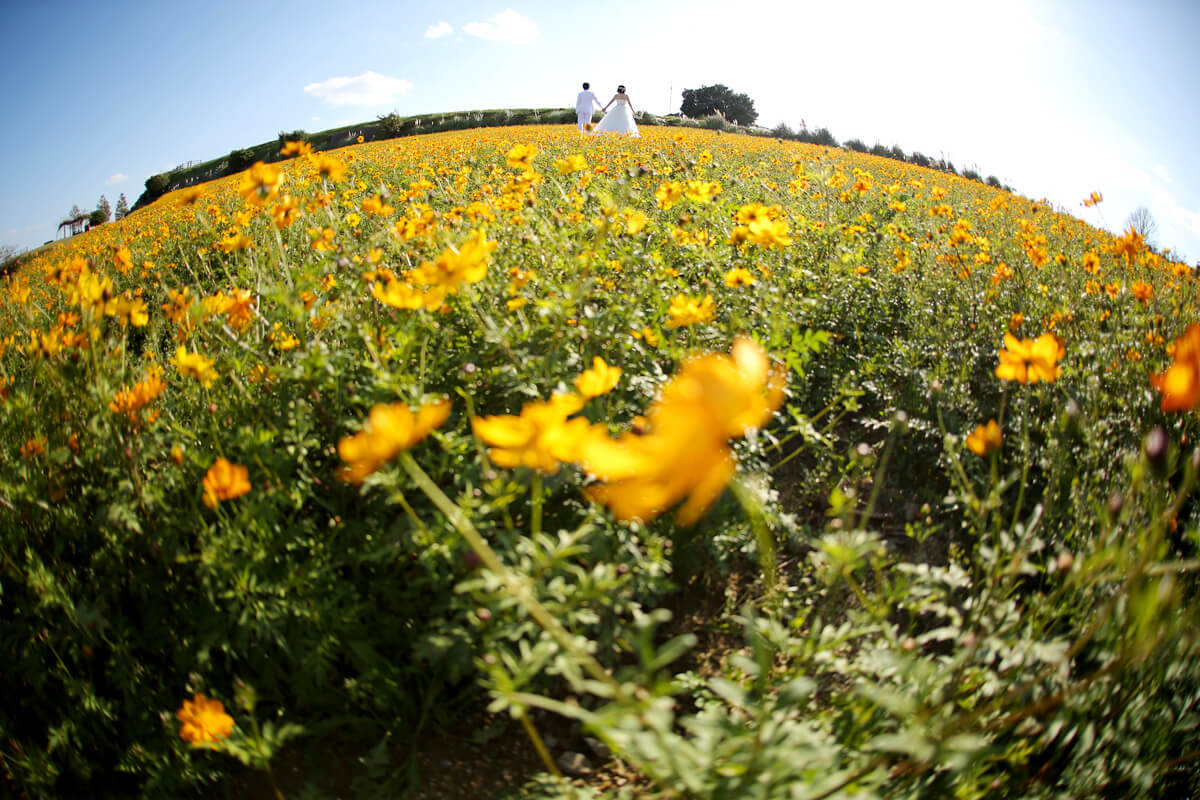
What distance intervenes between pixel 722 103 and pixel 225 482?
44.5 m

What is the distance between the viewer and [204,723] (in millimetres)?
1156

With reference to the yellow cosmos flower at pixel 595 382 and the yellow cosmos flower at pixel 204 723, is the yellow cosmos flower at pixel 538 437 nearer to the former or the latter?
the yellow cosmos flower at pixel 595 382

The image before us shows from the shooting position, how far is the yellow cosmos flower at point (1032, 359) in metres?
1.38

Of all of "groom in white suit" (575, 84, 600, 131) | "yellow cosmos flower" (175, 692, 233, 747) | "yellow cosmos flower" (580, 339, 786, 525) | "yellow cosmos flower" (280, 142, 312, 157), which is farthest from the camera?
"groom in white suit" (575, 84, 600, 131)

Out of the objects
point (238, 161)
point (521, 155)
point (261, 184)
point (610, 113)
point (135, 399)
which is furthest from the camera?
point (238, 161)

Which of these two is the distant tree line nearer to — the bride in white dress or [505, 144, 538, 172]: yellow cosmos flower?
the bride in white dress

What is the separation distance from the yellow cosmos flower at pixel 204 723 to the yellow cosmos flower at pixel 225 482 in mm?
383

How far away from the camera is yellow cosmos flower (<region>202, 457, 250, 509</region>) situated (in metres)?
1.26

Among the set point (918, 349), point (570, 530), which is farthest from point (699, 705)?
point (918, 349)

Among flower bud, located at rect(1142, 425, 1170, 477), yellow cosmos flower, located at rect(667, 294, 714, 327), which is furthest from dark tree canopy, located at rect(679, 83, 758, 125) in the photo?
flower bud, located at rect(1142, 425, 1170, 477)

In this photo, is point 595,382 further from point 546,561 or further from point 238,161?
point 238,161

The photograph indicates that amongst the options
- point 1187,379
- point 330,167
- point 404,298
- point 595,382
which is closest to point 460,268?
point 404,298

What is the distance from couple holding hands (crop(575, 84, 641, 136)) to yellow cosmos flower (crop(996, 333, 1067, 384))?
13.6 meters

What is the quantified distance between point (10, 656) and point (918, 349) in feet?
11.0
